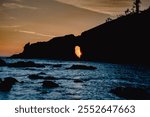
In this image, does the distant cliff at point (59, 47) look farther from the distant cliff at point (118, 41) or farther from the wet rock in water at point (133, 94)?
the wet rock in water at point (133, 94)

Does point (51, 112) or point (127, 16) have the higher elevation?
point (127, 16)

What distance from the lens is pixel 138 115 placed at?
1223cm

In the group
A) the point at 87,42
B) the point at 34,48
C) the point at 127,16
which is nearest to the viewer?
the point at 127,16

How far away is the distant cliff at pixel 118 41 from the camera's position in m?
79.8

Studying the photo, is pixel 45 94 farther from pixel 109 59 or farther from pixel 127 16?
pixel 109 59

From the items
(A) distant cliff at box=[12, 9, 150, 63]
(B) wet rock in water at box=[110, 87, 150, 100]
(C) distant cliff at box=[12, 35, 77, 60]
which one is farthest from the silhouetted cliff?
(B) wet rock in water at box=[110, 87, 150, 100]

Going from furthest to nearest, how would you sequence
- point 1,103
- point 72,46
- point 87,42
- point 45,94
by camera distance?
point 72,46 → point 87,42 → point 45,94 → point 1,103

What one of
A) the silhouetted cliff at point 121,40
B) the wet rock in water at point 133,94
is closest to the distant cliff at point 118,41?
the silhouetted cliff at point 121,40

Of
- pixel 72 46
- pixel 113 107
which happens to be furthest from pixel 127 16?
pixel 113 107

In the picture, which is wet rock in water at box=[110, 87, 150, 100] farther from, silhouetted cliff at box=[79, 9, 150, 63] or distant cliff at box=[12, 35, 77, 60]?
distant cliff at box=[12, 35, 77, 60]

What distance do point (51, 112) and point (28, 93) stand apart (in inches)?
616

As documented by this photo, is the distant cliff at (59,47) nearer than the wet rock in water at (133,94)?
No

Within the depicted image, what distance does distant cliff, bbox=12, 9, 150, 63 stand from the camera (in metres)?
79.8

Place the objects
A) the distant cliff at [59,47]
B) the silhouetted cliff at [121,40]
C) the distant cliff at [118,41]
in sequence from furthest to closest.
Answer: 1. the distant cliff at [59,47]
2. the distant cliff at [118,41]
3. the silhouetted cliff at [121,40]
